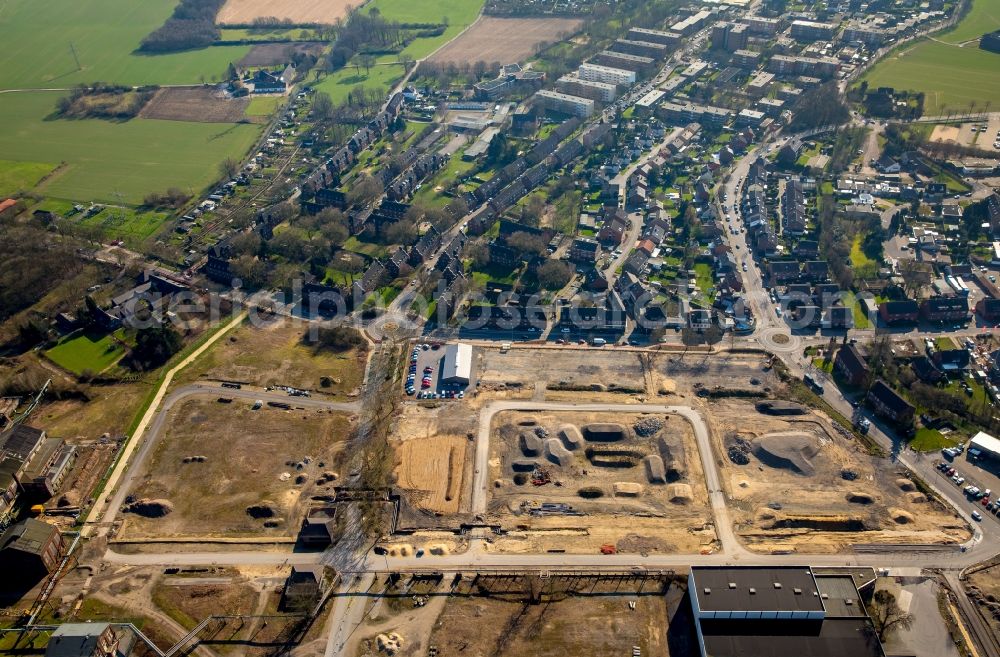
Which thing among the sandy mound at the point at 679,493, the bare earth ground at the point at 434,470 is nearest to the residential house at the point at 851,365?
the sandy mound at the point at 679,493

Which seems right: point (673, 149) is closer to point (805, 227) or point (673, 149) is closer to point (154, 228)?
point (805, 227)

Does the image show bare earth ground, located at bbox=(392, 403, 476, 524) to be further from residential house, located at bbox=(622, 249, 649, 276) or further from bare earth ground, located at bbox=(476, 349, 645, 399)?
residential house, located at bbox=(622, 249, 649, 276)

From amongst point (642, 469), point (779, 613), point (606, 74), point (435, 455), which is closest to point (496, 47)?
point (606, 74)

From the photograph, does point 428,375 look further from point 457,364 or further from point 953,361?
point 953,361

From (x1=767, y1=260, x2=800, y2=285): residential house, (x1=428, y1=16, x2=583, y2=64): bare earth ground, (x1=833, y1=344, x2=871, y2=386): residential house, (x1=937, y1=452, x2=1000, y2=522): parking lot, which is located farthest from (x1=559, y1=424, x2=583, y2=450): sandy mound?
(x1=428, y1=16, x2=583, y2=64): bare earth ground

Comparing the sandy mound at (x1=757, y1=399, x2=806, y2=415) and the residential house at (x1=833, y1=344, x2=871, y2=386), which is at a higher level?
the residential house at (x1=833, y1=344, x2=871, y2=386)
